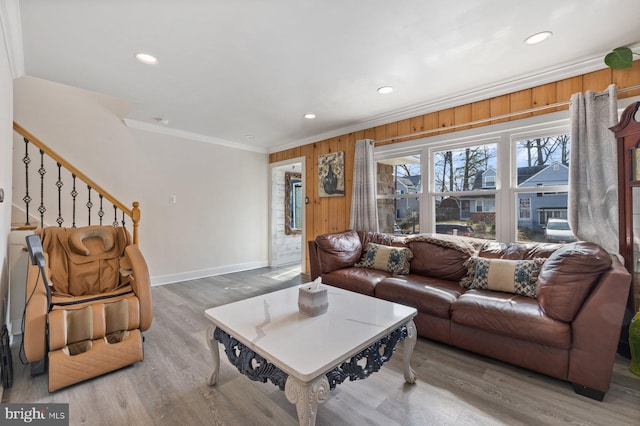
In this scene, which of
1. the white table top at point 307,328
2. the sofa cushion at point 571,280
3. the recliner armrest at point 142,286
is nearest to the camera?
the white table top at point 307,328

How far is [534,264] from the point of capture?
7.16 feet

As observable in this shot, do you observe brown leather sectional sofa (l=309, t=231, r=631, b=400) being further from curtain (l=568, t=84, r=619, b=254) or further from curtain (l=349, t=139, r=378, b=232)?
curtain (l=349, t=139, r=378, b=232)

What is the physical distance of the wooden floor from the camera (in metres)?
1.49

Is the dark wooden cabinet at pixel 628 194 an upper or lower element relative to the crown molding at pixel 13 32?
lower

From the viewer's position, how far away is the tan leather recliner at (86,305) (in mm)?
→ 1728

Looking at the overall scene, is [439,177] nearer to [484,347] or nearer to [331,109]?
[331,109]

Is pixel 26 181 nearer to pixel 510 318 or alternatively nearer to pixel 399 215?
pixel 399 215

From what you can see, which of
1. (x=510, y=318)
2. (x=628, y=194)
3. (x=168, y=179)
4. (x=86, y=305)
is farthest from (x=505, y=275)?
(x=168, y=179)

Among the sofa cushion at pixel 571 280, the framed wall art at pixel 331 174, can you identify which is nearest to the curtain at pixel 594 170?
the sofa cushion at pixel 571 280

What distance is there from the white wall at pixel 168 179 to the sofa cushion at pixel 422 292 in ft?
10.5

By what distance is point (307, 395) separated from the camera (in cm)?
112

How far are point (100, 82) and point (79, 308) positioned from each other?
2.10 metres

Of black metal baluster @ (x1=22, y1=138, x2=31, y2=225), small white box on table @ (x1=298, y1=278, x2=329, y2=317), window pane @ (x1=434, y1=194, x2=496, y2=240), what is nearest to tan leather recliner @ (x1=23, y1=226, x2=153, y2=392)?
black metal baluster @ (x1=22, y1=138, x2=31, y2=225)

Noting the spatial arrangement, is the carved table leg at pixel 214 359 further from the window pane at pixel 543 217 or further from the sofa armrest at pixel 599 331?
the window pane at pixel 543 217
